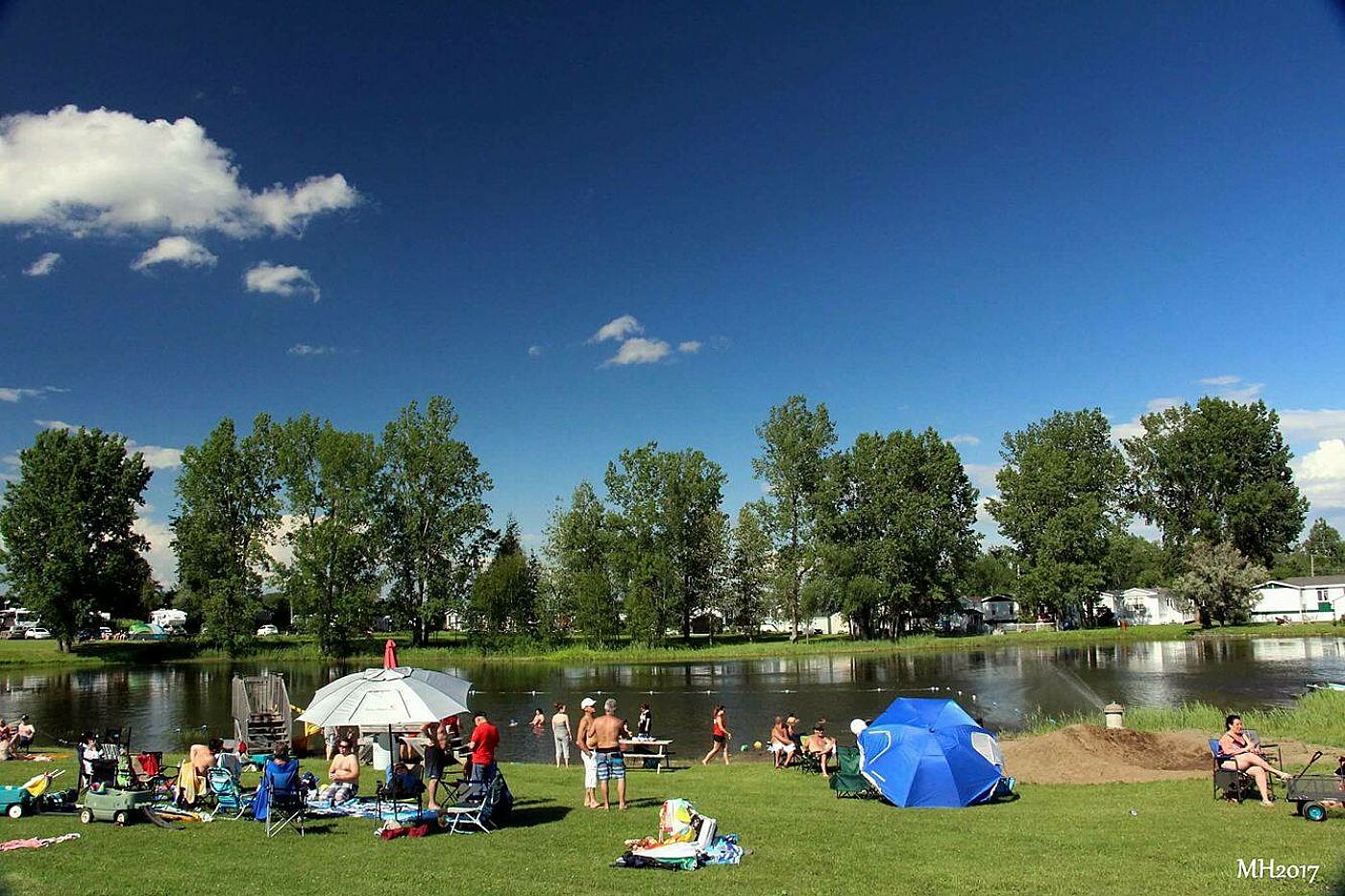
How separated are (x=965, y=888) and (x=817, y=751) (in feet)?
37.6

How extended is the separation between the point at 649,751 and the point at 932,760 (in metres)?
9.33

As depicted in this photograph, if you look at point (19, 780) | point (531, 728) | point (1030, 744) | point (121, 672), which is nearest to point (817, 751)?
point (1030, 744)

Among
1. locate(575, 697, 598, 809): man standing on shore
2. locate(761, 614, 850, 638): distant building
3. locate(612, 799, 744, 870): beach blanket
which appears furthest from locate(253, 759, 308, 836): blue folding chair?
locate(761, 614, 850, 638): distant building

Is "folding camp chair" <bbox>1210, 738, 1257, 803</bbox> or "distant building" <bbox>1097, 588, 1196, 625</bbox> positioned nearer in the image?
"folding camp chair" <bbox>1210, 738, 1257, 803</bbox>

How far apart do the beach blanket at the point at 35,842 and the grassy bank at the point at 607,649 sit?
5597cm

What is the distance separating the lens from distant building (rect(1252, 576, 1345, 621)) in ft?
311

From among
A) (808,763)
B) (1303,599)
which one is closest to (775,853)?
(808,763)

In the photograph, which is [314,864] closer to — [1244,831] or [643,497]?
[1244,831]

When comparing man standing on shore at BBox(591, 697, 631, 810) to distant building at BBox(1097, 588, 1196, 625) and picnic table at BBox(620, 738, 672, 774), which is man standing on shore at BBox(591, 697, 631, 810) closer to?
picnic table at BBox(620, 738, 672, 774)

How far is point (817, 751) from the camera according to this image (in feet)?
68.5

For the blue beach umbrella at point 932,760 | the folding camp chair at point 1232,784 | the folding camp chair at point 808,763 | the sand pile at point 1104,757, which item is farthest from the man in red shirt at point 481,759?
the folding camp chair at point 1232,784

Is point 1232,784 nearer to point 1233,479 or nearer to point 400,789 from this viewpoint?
point 400,789

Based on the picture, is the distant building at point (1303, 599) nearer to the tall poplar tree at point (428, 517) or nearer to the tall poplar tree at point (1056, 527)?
the tall poplar tree at point (1056, 527)

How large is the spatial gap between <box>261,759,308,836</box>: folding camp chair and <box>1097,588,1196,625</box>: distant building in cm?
9692
